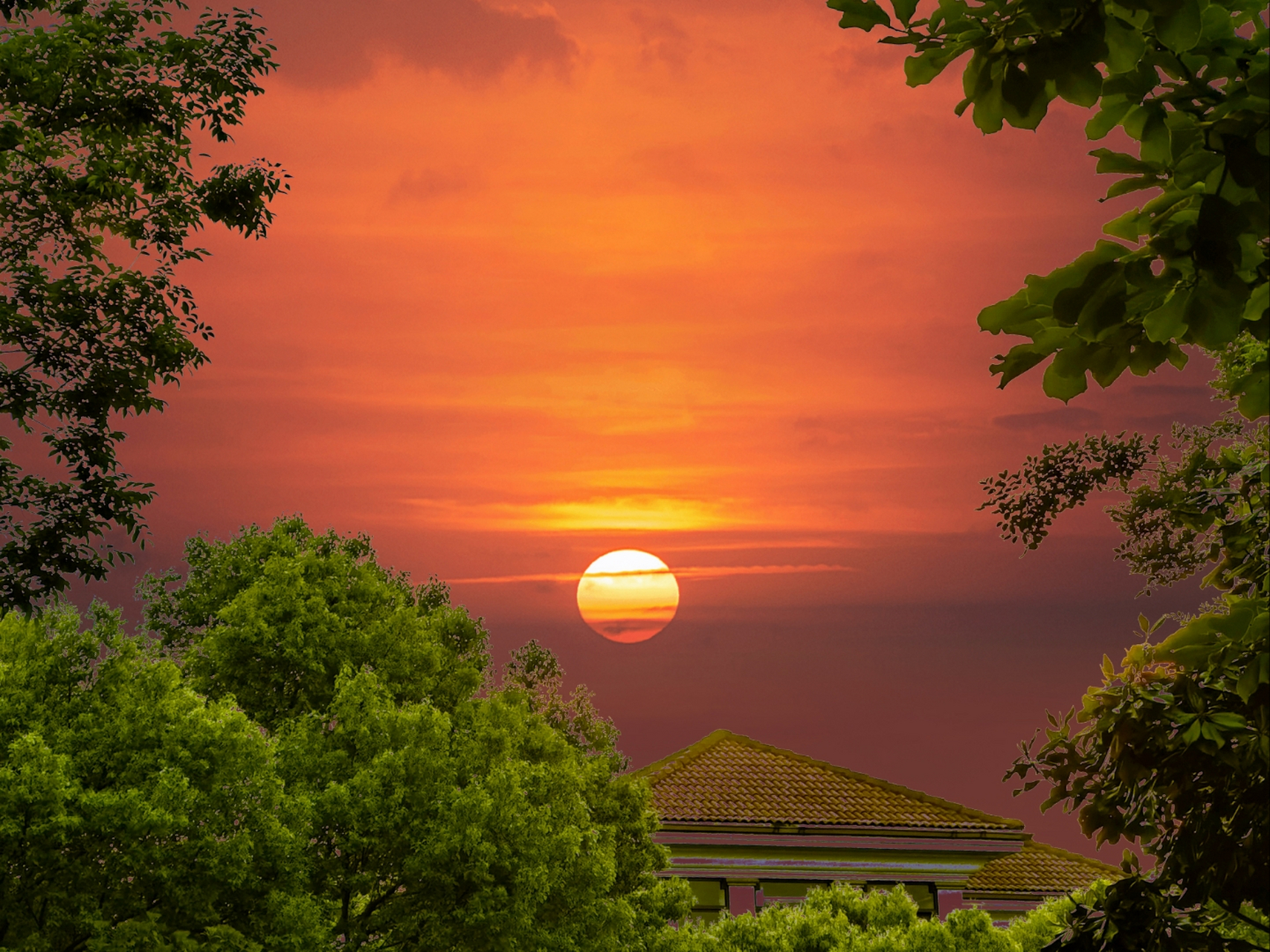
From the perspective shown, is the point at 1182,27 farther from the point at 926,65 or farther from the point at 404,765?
the point at 404,765

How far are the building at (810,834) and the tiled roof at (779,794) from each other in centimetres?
4

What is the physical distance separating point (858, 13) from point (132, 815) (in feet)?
42.2

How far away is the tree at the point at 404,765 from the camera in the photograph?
604 inches

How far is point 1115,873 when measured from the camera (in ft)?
106

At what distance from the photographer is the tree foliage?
366 cm

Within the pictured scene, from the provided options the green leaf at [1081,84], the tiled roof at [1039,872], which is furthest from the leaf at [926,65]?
the tiled roof at [1039,872]

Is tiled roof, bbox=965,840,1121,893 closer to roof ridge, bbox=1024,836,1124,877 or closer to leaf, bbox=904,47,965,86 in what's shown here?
roof ridge, bbox=1024,836,1124,877

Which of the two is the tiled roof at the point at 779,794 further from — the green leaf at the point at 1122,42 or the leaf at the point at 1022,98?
the green leaf at the point at 1122,42

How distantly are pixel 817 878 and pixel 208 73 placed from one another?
2149 cm

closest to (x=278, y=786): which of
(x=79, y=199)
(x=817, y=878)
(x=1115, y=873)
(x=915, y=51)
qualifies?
(x=79, y=199)

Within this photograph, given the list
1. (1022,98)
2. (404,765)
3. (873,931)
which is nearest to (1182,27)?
(1022,98)

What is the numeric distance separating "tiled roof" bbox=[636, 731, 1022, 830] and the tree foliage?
23.8m

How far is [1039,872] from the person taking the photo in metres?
32.3

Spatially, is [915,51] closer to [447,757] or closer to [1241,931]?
[1241,931]
